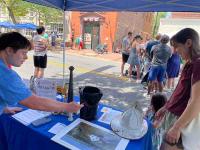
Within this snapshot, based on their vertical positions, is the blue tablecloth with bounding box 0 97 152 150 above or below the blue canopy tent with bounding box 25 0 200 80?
below

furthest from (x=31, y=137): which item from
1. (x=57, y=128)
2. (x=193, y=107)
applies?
(x=193, y=107)

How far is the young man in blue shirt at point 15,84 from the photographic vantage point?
1494 millimetres

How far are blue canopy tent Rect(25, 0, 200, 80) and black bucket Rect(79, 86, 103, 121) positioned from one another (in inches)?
54.4

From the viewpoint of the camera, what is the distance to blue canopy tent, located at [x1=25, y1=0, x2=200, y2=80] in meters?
2.54

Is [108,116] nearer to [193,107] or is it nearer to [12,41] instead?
[193,107]

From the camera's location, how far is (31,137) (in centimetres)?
175

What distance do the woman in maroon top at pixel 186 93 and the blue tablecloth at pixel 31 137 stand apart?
232 millimetres

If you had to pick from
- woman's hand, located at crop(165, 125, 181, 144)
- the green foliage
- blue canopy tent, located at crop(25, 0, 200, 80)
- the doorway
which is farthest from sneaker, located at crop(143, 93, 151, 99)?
the green foliage

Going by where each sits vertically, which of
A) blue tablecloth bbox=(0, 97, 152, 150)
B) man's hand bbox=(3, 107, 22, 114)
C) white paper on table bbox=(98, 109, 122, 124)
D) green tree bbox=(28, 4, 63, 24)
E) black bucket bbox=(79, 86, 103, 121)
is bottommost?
blue tablecloth bbox=(0, 97, 152, 150)

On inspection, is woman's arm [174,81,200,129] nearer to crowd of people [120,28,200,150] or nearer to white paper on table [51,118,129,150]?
crowd of people [120,28,200,150]

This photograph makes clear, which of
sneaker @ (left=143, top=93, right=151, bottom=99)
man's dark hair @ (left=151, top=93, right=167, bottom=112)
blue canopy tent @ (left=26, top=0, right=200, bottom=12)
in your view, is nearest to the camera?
blue canopy tent @ (left=26, top=0, right=200, bottom=12)

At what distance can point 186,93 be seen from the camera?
1888 millimetres

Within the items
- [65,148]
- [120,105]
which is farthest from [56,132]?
[120,105]

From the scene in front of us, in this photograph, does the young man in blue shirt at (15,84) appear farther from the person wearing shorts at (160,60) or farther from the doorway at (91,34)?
the doorway at (91,34)
